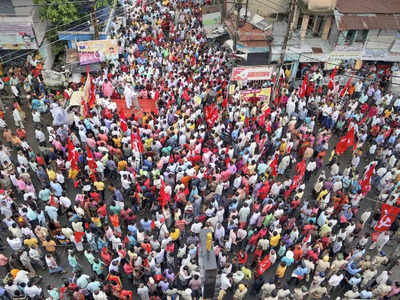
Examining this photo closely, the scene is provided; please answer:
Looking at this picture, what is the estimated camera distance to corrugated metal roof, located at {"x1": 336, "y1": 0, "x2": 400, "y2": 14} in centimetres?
1948

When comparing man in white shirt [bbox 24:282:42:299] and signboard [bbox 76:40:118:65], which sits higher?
signboard [bbox 76:40:118:65]

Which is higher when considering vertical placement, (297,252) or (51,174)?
(51,174)

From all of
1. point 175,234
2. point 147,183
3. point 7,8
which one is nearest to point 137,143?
point 147,183

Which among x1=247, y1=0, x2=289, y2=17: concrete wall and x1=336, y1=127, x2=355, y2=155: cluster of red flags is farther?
x1=247, y1=0, x2=289, y2=17: concrete wall

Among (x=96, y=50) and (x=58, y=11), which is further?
(x=96, y=50)

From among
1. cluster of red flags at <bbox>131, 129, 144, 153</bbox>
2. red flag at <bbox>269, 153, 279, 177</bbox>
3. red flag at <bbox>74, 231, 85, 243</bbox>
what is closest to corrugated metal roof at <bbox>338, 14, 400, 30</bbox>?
red flag at <bbox>269, 153, 279, 177</bbox>

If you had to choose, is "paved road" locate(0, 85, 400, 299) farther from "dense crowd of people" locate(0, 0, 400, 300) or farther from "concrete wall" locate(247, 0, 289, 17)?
"concrete wall" locate(247, 0, 289, 17)

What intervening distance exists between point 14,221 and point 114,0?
15221mm

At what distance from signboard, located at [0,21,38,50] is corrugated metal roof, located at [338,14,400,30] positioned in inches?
625

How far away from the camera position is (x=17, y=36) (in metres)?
19.1

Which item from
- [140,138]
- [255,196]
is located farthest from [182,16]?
[255,196]

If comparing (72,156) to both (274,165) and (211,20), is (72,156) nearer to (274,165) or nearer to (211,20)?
(274,165)

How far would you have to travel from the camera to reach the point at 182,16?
2327 cm

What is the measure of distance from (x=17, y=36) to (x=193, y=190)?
13373 millimetres
